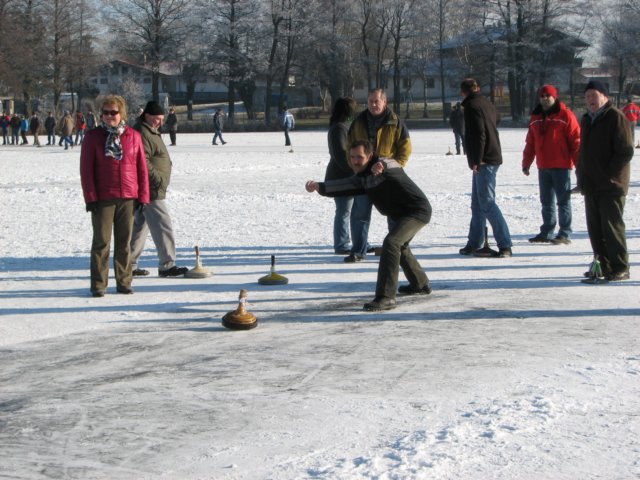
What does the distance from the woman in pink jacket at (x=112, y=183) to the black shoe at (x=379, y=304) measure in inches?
91.9

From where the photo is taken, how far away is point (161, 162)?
9.32 m

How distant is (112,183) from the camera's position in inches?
330

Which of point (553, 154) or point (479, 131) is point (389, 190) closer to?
point (479, 131)

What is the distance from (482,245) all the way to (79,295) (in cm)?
468

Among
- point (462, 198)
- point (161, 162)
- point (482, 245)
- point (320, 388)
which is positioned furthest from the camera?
point (462, 198)

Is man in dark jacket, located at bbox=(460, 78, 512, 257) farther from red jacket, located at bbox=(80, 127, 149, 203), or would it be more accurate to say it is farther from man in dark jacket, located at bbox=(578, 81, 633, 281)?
red jacket, located at bbox=(80, 127, 149, 203)

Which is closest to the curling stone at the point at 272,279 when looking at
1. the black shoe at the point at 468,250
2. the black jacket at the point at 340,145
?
the black jacket at the point at 340,145

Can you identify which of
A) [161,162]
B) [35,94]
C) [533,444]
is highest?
[35,94]

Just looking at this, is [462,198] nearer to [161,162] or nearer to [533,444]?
[161,162]

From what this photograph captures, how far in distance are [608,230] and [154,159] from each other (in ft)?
14.5

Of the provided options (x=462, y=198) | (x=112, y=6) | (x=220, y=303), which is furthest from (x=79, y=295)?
(x=112, y=6)

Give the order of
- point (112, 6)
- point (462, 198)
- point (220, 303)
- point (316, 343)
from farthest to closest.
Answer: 1. point (112, 6)
2. point (462, 198)
3. point (220, 303)
4. point (316, 343)

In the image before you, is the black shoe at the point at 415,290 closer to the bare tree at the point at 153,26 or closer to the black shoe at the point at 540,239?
the black shoe at the point at 540,239

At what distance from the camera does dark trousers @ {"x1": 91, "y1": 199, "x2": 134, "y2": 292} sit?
333 inches
